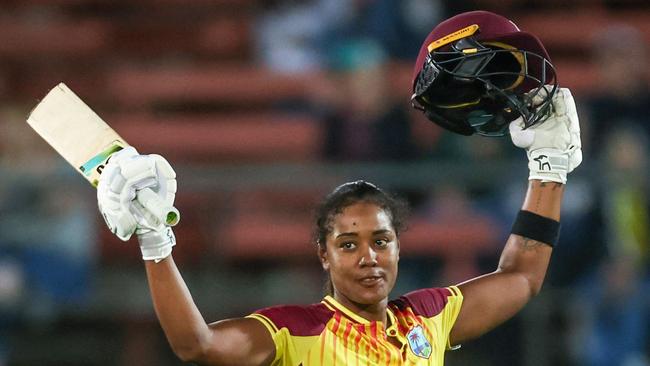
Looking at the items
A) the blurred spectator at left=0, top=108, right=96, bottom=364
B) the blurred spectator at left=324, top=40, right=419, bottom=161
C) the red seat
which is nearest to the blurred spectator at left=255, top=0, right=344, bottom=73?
the red seat

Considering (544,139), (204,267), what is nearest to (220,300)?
(204,267)

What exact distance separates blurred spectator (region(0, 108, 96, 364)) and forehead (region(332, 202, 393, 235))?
264 centimetres

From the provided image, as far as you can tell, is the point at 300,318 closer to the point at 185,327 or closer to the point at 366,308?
the point at 366,308

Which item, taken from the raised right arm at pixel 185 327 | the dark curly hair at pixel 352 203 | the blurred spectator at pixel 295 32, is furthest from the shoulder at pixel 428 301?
the blurred spectator at pixel 295 32

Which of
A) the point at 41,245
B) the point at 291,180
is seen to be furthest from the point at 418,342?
the point at 41,245

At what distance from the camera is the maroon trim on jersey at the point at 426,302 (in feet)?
10.8

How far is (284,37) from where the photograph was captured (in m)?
6.88

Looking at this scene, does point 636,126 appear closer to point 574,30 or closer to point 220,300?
point 574,30

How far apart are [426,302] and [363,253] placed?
342 millimetres

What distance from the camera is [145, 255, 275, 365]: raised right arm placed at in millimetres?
2721

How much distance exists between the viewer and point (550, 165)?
347cm

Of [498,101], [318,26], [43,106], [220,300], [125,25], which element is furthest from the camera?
[125,25]

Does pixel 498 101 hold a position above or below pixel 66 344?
above

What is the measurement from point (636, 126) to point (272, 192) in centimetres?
191
